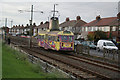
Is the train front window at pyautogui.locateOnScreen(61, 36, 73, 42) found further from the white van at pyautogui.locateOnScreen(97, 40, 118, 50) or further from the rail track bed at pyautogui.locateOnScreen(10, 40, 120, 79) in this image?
the white van at pyautogui.locateOnScreen(97, 40, 118, 50)

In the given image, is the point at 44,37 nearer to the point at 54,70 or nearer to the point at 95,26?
the point at 54,70

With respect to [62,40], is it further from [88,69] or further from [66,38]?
[88,69]

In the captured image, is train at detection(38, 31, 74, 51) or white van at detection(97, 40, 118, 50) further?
white van at detection(97, 40, 118, 50)

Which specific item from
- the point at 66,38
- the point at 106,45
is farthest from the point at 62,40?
the point at 106,45

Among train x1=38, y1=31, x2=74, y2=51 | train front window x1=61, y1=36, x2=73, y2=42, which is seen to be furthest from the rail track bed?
train front window x1=61, y1=36, x2=73, y2=42

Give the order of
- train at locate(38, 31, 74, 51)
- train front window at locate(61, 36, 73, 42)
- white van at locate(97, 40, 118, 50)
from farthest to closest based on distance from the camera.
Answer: white van at locate(97, 40, 118, 50) → train front window at locate(61, 36, 73, 42) → train at locate(38, 31, 74, 51)

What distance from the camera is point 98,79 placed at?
11.2 meters

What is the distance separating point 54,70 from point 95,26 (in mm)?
50557

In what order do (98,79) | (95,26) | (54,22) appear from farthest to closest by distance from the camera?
(95,26) < (54,22) < (98,79)

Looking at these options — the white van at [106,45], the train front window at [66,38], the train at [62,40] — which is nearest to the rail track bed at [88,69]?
the train at [62,40]

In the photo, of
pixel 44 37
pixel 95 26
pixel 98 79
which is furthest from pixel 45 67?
pixel 95 26

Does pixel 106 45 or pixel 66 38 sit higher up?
pixel 66 38

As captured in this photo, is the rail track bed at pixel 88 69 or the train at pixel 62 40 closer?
the rail track bed at pixel 88 69

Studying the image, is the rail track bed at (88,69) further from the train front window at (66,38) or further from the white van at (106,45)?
the white van at (106,45)
